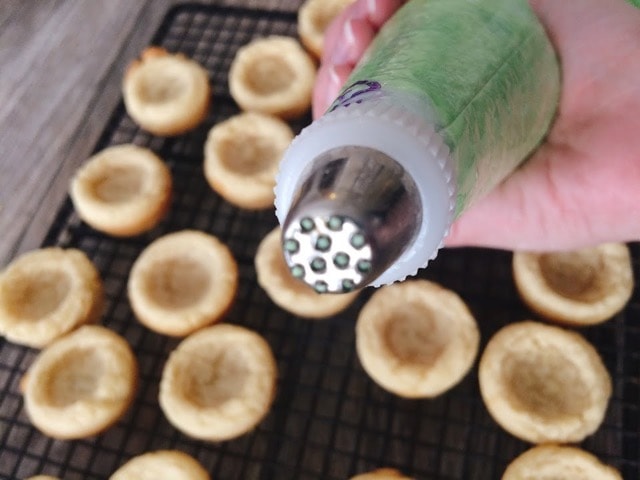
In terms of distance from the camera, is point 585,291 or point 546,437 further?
point 585,291

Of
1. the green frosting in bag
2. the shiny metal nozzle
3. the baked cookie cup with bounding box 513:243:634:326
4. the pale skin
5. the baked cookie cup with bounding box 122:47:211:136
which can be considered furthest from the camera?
the baked cookie cup with bounding box 122:47:211:136

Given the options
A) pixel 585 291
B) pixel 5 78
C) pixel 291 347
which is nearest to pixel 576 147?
pixel 585 291

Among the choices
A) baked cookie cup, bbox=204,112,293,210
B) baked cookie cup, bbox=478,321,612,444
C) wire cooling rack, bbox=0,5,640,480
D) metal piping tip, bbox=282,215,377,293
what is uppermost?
metal piping tip, bbox=282,215,377,293

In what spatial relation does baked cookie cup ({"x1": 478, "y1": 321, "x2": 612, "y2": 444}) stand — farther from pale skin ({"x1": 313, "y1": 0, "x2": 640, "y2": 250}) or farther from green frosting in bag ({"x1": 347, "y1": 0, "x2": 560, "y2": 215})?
green frosting in bag ({"x1": 347, "y1": 0, "x2": 560, "y2": 215})

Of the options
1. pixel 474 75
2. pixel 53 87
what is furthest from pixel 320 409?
pixel 53 87

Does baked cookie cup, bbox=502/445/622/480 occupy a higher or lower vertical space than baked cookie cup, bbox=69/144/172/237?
lower

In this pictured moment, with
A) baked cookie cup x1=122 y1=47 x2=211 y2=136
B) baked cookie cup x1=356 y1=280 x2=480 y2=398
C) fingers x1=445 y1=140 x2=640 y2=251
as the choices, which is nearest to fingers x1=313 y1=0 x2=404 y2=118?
fingers x1=445 y1=140 x2=640 y2=251

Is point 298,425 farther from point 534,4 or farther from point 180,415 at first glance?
point 534,4

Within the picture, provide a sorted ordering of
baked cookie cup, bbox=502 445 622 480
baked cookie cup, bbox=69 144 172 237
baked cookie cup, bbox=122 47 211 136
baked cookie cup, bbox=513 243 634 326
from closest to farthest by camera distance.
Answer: baked cookie cup, bbox=502 445 622 480, baked cookie cup, bbox=513 243 634 326, baked cookie cup, bbox=69 144 172 237, baked cookie cup, bbox=122 47 211 136
